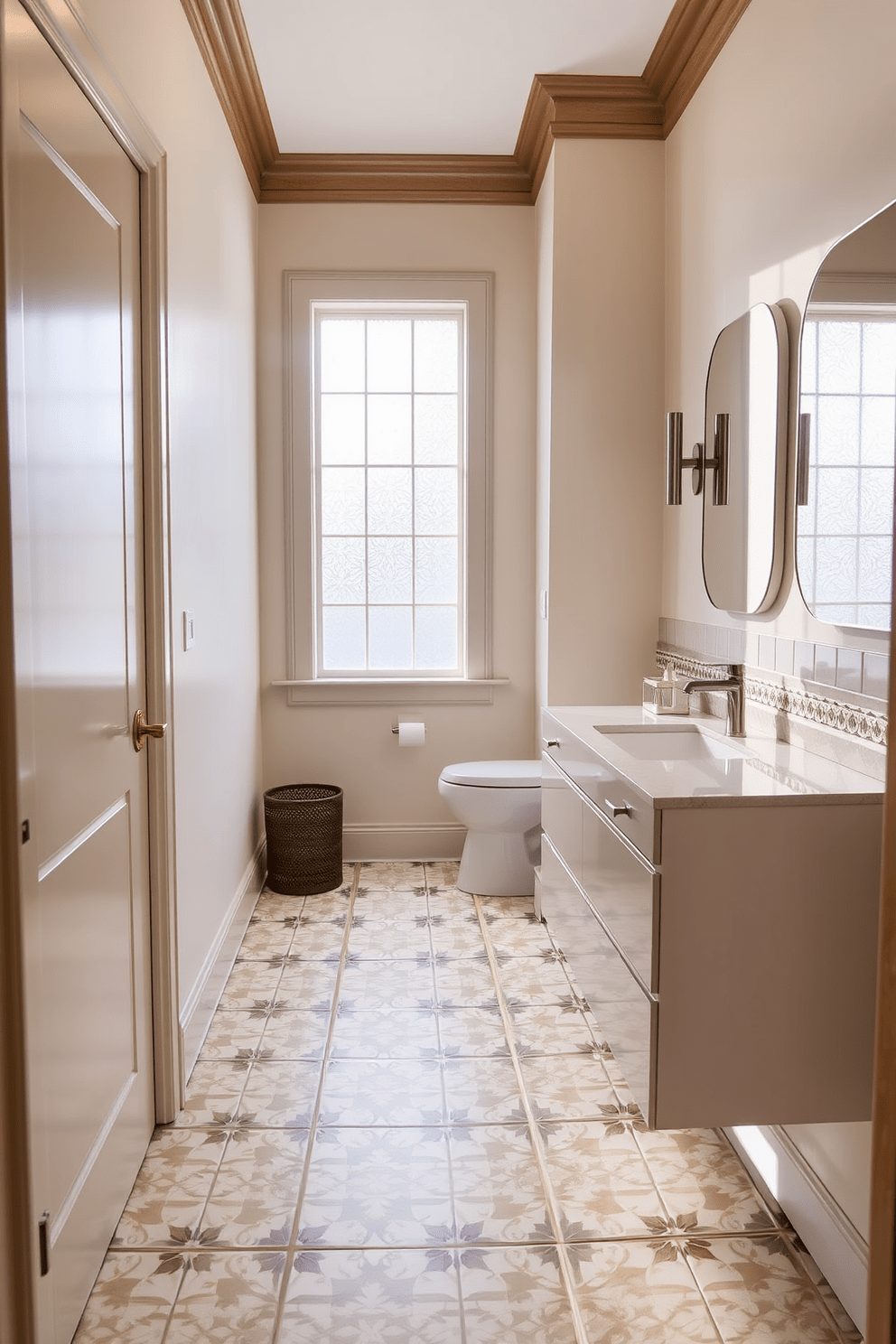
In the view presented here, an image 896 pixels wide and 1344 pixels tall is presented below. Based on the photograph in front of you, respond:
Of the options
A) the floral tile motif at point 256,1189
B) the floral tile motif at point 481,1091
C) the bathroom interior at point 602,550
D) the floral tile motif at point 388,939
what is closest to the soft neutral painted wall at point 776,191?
the bathroom interior at point 602,550

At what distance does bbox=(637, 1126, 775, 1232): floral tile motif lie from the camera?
1.97m

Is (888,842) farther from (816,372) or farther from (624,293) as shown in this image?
(624,293)

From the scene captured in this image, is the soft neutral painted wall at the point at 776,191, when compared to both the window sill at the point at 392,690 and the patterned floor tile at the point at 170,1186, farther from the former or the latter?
the patterned floor tile at the point at 170,1186

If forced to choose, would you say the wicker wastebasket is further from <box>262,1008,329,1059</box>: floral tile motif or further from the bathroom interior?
<box>262,1008,329,1059</box>: floral tile motif

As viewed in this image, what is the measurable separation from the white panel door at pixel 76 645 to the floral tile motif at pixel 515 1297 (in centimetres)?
65

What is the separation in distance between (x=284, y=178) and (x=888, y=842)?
154 inches

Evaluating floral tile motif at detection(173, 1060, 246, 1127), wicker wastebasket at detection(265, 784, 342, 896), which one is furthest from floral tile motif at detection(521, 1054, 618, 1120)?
wicker wastebasket at detection(265, 784, 342, 896)

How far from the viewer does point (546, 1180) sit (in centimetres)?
209

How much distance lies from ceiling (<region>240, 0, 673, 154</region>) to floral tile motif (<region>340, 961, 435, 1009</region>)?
9.28ft

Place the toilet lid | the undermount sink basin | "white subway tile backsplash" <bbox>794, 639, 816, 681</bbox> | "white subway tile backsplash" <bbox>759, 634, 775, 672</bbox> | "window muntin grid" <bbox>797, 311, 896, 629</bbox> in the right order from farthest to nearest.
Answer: the toilet lid
the undermount sink basin
"white subway tile backsplash" <bbox>759, 634, 775, 672</bbox>
"white subway tile backsplash" <bbox>794, 639, 816, 681</bbox>
"window muntin grid" <bbox>797, 311, 896, 629</bbox>

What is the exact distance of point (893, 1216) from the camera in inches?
34.3

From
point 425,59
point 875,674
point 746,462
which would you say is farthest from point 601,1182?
point 425,59

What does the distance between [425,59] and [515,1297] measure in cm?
335

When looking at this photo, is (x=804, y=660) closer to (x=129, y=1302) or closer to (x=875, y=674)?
(x=875, y=674)
